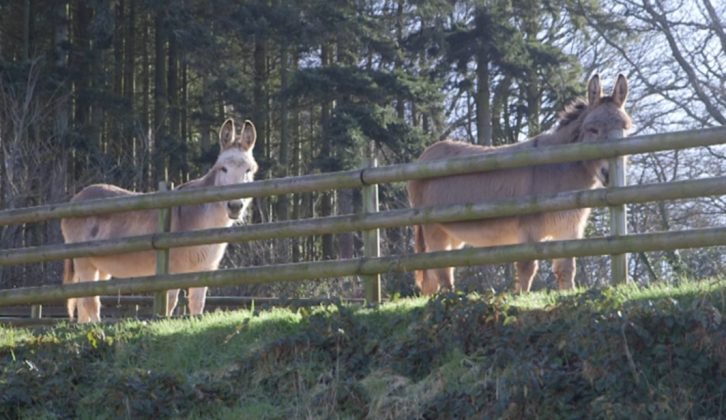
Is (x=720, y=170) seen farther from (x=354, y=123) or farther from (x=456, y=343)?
(x=456, y=343)

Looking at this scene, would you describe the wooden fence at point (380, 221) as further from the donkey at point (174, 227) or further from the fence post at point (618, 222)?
the donkey at point (174, 227)

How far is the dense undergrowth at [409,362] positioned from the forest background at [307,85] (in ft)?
48.7

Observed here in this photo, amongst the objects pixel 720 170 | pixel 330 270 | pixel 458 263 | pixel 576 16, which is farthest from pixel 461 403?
pixel 576 16

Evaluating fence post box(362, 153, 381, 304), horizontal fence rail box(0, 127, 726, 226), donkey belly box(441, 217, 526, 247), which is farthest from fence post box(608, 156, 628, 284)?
donkey belly box(441, 217, 526, 247)

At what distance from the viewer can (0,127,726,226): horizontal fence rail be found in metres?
7.75

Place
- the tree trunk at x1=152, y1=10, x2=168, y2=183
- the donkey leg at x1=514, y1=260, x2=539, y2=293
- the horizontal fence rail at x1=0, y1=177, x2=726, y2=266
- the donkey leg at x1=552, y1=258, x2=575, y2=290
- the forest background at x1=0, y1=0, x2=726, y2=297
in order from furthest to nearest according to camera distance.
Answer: the tree trunk at x1=152, y1=10, x2=168, y2=183
the forest background at x1=0, y1=0, x2=726, y2=297
the donkey leg at x1=514, y1=260, x2=539, y2=293
the donkey leg at x1=552, y1=258, x2=575, y2=290
the horizontal fence rail at x1=0, y1=177, x2=726, y2=266

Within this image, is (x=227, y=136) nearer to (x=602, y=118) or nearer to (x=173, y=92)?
(x=602, y=118)

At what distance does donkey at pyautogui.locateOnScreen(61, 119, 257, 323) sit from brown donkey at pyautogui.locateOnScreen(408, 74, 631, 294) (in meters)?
2.25

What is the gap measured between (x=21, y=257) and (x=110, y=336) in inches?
87.8

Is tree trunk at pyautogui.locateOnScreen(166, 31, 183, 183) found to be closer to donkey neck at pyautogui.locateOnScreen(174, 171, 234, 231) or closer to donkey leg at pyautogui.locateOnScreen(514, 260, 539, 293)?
donkey neck at pyautogui.locateOnScreen(174, 171, 234, 231)

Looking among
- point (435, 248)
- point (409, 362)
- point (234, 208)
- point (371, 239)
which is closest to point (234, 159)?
point (234, 208)

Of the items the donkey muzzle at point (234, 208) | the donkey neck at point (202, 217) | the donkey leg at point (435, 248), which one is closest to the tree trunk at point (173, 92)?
the donkey neck at point (202, 217)

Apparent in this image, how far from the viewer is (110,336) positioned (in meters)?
8.52

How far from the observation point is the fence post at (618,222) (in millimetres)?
7926
